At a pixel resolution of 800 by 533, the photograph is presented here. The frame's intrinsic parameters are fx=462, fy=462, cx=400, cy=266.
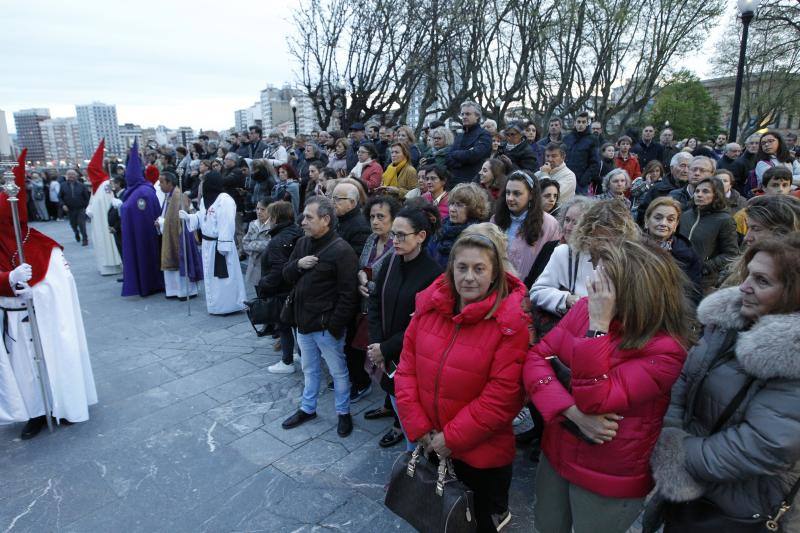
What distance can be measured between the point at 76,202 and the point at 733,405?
1556cm

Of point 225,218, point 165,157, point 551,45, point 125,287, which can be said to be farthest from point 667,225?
point 551,45

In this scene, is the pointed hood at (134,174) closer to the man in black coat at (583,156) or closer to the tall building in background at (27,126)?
the man in black coat at (583,156)

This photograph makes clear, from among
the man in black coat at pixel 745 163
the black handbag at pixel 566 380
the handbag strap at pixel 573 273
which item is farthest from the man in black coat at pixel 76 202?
the man in black coat at pixel 745 163

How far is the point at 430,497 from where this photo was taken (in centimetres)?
217

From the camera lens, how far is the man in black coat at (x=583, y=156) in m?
7.25

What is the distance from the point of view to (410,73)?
Answer: 1708 centimetres

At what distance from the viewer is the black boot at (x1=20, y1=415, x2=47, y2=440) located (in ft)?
12.8

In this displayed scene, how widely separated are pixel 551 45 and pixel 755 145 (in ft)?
49.0

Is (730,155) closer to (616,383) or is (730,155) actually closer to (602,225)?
(602,225)

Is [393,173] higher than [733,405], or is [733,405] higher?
[393,173]

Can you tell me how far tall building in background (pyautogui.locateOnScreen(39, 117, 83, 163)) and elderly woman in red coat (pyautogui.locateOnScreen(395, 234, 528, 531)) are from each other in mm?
89307

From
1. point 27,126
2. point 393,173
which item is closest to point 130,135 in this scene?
point 27,126

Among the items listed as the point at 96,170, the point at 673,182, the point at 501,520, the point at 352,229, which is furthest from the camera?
the point at 96,170

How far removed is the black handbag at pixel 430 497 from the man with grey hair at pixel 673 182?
445 cm
